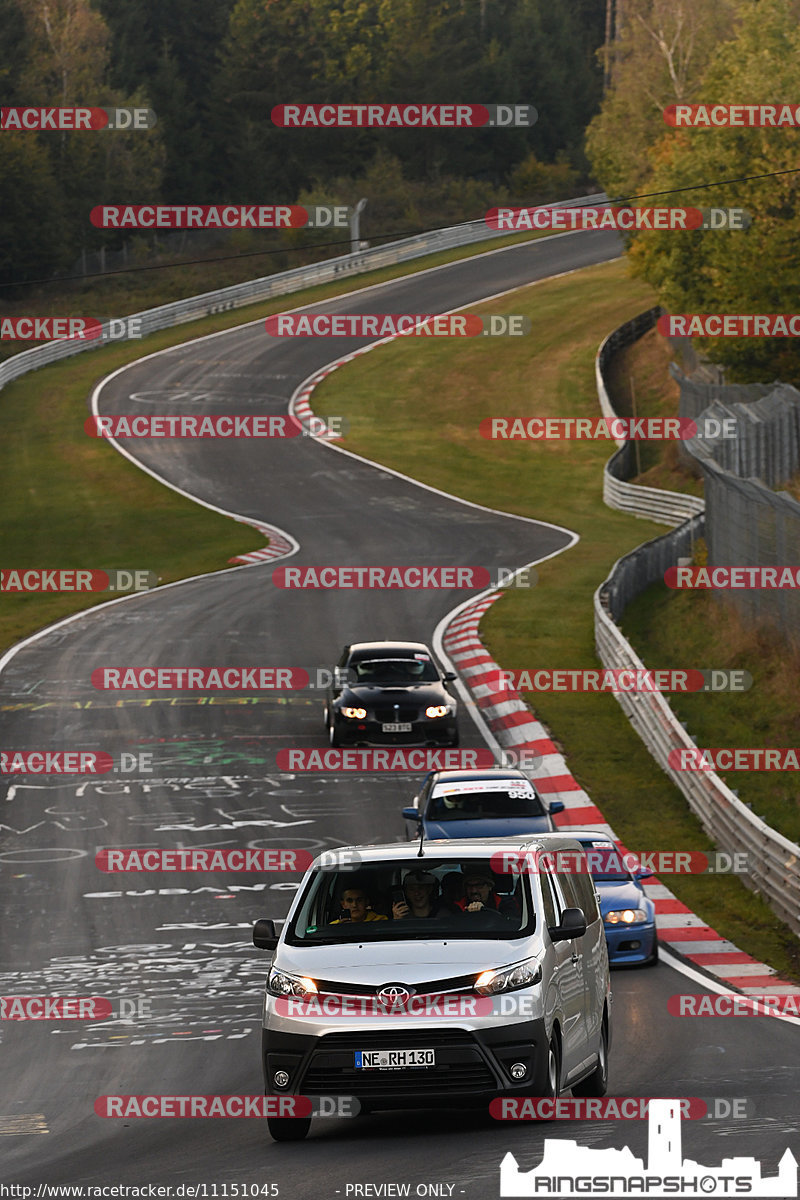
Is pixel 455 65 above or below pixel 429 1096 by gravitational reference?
above

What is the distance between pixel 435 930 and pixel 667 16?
71.2m

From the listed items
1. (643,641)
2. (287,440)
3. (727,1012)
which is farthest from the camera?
(287,440)

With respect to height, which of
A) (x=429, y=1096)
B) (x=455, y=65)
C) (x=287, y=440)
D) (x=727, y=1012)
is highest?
(x=455, y=65)

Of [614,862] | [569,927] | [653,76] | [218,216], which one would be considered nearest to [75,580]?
[614,862]

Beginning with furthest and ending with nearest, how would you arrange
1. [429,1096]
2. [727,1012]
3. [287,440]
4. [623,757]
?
[287,440], [623,757], [727,1012], [429,1096]

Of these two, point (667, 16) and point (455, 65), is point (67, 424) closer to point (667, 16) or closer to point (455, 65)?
point (667, 16)

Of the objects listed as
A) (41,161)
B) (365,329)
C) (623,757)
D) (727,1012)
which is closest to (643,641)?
(623,757)

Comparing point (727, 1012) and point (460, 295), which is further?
point (460, 295)

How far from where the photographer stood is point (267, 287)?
81250 mm

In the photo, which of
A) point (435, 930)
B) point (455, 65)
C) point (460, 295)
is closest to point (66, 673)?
point (435, 930)

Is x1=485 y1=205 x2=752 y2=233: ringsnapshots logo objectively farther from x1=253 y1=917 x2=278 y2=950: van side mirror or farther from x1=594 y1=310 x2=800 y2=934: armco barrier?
x1=253 y1=917 x2=278 y2=950: van side mirror

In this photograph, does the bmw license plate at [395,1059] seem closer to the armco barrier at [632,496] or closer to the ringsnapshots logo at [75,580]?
the ringsnapshots logo at [75,580]

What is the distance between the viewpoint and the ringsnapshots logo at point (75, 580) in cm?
4084

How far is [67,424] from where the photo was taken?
59.4 meters
